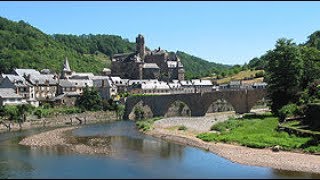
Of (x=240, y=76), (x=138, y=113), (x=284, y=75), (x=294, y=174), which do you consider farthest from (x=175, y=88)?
(x=294, y=174)

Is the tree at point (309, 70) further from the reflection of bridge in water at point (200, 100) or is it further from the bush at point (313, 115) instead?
the bush at point (313, 115)

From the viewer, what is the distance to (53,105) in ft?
283

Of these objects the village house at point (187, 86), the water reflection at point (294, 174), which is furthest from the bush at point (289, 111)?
the village house at point (187, 86)

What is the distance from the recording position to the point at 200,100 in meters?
78.7

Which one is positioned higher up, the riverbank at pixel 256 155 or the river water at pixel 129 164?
the riverbank at pixel 256 155

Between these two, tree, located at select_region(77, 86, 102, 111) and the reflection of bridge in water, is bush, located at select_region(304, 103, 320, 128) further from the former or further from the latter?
tree, located at select_region(77, 86, 102, 111)

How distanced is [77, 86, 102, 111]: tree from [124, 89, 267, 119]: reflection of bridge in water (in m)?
6.31

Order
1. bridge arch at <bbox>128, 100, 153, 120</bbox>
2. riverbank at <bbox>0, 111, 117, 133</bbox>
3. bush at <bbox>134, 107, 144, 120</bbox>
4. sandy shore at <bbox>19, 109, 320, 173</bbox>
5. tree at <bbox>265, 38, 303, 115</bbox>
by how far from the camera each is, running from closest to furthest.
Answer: sandy shore at <bbox>19, 109, 320, 173</bbox> → tree at <bbox>265, 38, 303, 115</bbox> → riverbank at <bbox>0, 111, 117, 133</bbox> → bridge arch at <bbox>128, 100, 153, 120</bbox> → bush at <bbox>134, 107, 144, 120</bbox>

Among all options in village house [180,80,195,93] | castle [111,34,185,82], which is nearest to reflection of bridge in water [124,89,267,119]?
village house [180,80,195,93]

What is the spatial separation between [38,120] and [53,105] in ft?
45.4

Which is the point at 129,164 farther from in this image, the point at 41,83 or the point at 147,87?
the point at 147,87

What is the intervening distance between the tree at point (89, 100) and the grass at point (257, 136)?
35.9m

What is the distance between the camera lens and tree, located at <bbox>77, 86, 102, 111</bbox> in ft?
287

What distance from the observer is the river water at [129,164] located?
3073cm
